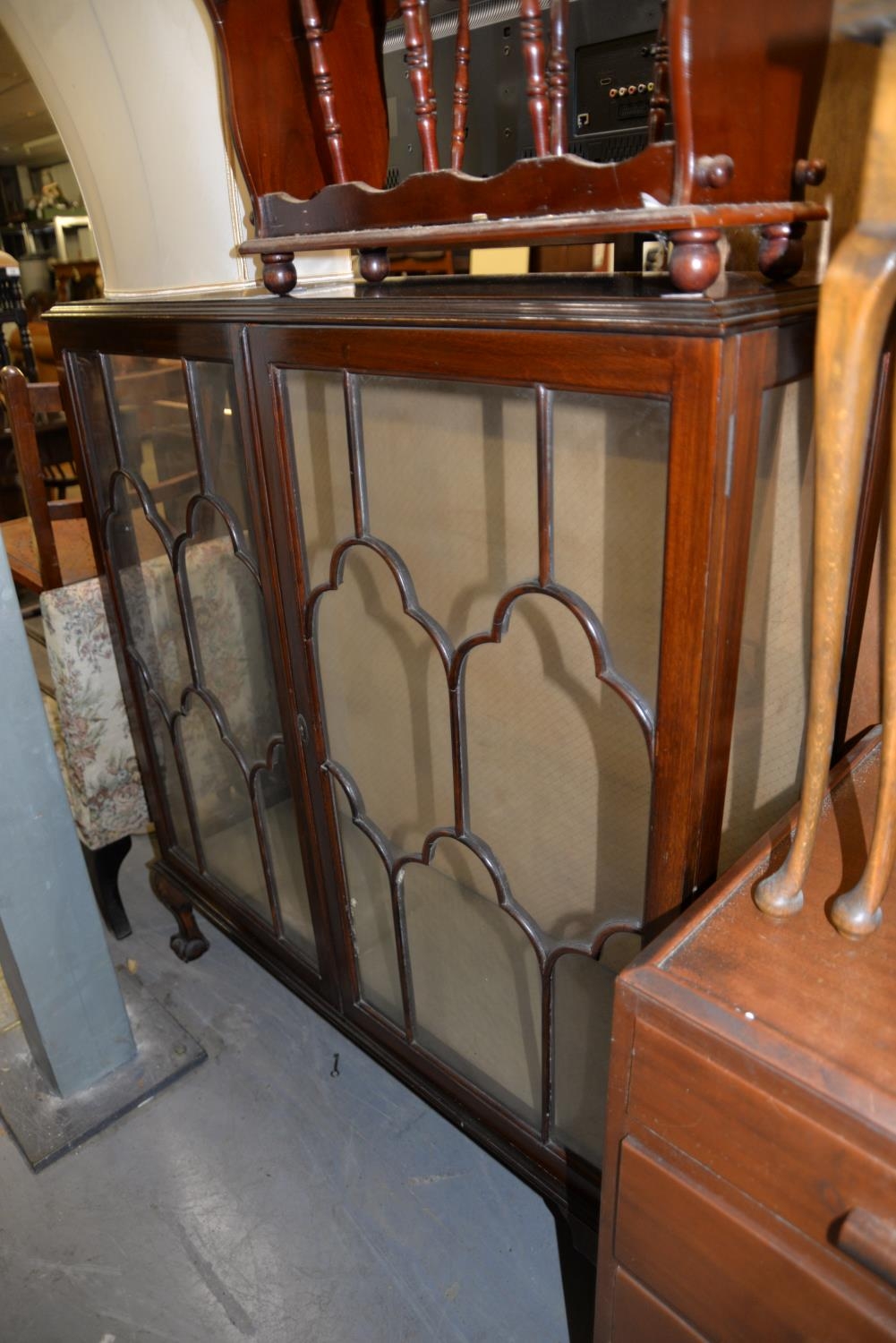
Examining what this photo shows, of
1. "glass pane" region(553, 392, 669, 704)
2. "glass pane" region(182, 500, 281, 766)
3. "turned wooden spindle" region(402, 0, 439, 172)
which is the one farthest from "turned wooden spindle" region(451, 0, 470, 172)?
"glass pane" region(182, 500, 281, 766)

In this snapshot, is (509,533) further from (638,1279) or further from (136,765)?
(136,765)

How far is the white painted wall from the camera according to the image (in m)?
1.14

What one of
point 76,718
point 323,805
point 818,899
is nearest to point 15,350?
point 76,718

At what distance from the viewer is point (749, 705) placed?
816 millimetres

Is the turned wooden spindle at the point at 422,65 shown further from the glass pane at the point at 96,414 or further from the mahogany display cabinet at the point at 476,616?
the glass pane at the point at 96,414

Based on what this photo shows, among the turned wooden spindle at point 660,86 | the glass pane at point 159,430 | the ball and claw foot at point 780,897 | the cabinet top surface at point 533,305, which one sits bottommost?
the ball and claw foot at point 780,897

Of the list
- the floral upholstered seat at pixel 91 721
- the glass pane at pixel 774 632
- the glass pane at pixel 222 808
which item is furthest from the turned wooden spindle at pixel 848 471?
the floral upholstered seat at pixel 91 721

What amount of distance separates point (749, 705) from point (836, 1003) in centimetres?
27

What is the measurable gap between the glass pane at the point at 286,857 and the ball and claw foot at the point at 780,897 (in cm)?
79

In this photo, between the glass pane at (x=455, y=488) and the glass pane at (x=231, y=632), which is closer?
the glass pane at (x=455, y=488)

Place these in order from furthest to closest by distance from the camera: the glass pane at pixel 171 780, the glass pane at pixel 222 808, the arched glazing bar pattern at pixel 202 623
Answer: the glass pane at pixel 171 780
the glass pane at pixel 222 808
the arched glazing bar pattern at pixel 202 623

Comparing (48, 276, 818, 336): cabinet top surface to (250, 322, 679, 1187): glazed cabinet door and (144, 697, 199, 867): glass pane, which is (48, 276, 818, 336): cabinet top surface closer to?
(250, 322, 679, 1187): glazed cabinet door

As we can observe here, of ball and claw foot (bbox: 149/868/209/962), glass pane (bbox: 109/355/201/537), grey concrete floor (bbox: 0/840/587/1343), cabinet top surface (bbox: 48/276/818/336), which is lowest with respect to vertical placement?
grey concrete floor (bbox: 0/840/587/1343)

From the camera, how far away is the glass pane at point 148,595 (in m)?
1.40
